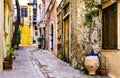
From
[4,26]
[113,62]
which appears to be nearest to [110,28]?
[113,62]

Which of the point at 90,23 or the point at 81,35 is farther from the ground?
the point at 90,23

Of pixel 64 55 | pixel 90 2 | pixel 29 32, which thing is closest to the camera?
pixel 90 2

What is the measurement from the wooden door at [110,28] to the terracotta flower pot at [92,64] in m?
0.70

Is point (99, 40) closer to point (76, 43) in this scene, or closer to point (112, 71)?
point (76, 43)

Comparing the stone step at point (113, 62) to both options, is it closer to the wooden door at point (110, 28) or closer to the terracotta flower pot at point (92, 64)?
the wooden door at point (110, 28)

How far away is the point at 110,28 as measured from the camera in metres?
11.3

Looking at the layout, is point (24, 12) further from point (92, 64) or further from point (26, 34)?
point (92, 64)

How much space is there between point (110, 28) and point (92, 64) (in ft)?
4.99

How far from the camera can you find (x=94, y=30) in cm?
1248

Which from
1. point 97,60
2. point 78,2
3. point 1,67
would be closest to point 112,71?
point 97,60

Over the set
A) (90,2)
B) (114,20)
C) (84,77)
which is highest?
(90,2)

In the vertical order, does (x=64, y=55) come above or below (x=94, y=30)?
below

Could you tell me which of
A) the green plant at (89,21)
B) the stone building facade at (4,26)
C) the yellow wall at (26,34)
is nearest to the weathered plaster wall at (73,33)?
the green plant at (89,21)

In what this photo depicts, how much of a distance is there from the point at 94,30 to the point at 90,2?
3.80 ft
